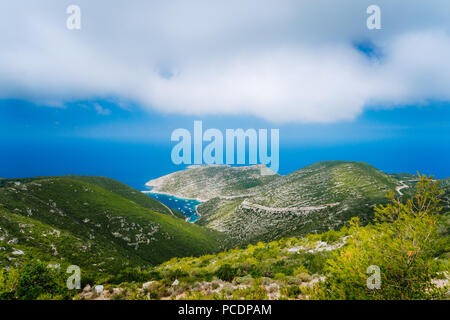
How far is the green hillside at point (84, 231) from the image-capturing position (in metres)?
36.6

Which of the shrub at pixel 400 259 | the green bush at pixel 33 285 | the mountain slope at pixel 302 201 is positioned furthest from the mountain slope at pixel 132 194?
the shrub at pixel 400 259

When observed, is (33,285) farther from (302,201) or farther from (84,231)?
(302,201)

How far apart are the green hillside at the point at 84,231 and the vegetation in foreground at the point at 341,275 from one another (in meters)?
22.6

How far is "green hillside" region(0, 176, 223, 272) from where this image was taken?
36562 millimetres

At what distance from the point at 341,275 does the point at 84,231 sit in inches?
2683

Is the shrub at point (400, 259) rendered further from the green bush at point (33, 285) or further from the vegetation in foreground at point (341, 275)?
the green bush at point (33, 285)

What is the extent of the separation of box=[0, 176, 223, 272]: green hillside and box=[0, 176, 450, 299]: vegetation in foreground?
2256 cm

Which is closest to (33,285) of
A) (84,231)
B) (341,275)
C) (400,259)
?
(341,275)

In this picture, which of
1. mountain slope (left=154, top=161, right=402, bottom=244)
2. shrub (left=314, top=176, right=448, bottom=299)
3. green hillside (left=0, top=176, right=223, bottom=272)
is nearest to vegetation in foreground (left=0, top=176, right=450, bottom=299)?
shrub (left=314, top=176, right=448, bottom=299)

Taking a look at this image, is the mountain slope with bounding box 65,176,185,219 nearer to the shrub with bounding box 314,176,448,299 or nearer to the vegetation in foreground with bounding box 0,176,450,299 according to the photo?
the vegetation in foreground with bounding box 0,176,450,299

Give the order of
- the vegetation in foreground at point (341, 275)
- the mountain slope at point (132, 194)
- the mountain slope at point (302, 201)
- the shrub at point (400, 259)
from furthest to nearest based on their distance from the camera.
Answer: the mountain slope at point (132, 194), the mountain slope at point (302, 201), the vegetation in foreground at point (341, 275), the shrub at point (400, 259)
